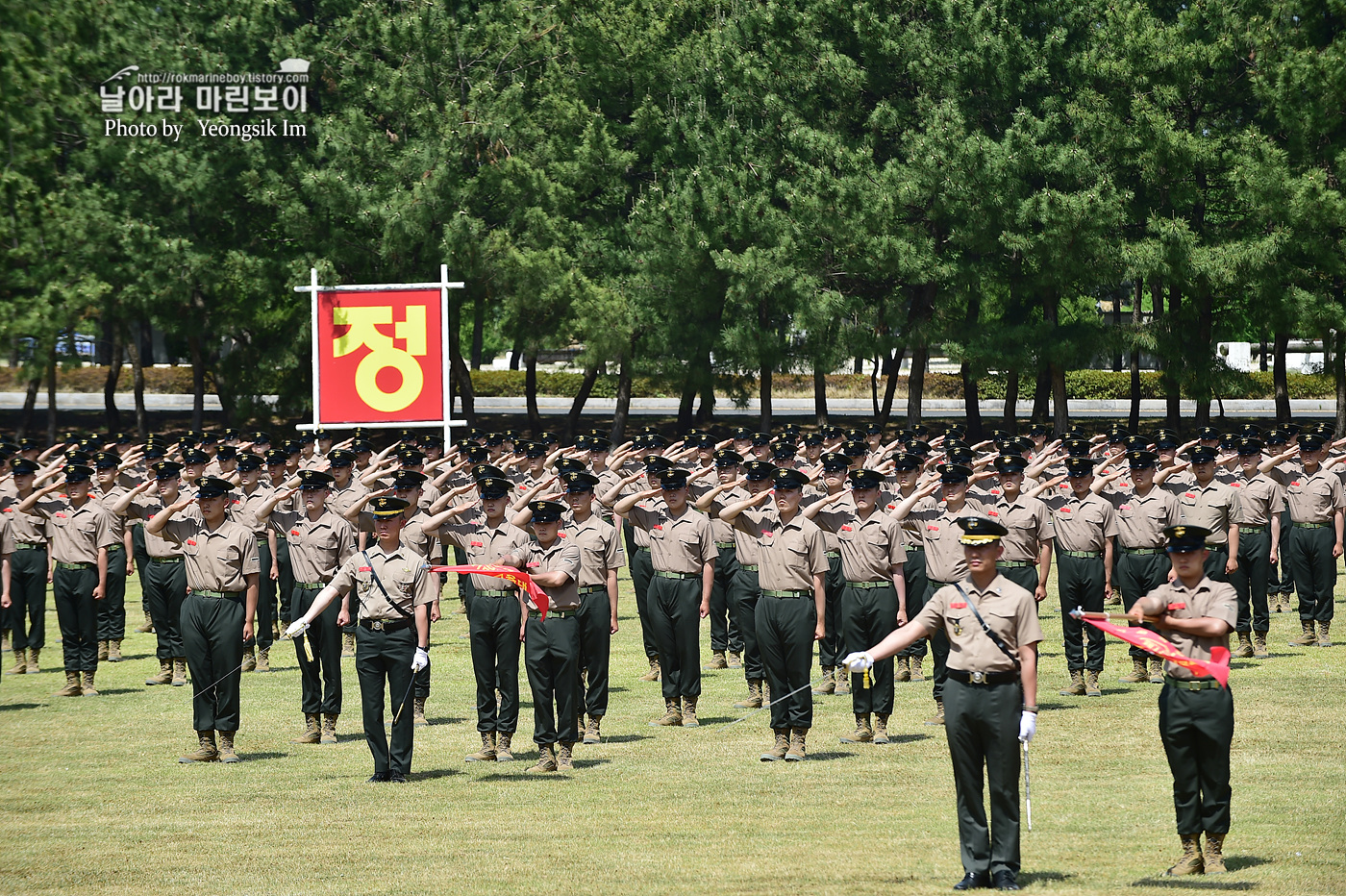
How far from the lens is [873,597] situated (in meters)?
14.1

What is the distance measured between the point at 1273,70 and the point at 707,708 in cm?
2706

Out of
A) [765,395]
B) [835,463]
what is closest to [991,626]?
[835,463]

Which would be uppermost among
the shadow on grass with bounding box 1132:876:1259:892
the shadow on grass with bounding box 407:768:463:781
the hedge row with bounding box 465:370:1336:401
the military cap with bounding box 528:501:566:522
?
the hedge row with bounding box 465:370:1336:401

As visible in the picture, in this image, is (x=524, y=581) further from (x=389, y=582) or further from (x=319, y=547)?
(x=319, y=547)

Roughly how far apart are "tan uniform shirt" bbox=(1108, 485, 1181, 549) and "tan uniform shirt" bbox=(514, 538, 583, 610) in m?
6.51

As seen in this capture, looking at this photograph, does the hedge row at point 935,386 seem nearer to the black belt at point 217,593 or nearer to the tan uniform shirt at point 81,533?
the tan uniform shirt at point 81,533

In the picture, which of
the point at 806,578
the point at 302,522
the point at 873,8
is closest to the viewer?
the point at 806,578

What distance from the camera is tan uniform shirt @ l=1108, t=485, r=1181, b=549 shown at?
16.1 metres

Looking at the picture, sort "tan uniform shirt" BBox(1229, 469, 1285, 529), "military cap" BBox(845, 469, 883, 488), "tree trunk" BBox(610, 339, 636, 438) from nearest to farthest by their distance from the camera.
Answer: "military cap" BBox(845, 469, 883, 488), "tan uniform shirt" BBox(1229, 469, 1285, 529), "tree trunk" BBox(610, 339, 636, 438)

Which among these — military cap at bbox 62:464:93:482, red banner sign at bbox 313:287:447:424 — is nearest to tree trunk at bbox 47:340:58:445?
red banner sign at bbox 313:287:447:424

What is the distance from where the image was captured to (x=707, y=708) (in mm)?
15898

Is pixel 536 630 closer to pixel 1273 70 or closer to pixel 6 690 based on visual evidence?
pixel 6 690

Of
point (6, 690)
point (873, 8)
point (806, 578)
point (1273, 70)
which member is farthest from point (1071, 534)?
point (873, 8)

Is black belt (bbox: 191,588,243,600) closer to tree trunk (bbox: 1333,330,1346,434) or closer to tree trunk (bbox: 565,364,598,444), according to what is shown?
tree trunk (bbox: 1333,330,1346,434)
